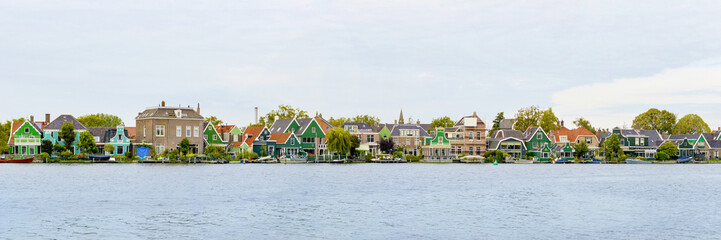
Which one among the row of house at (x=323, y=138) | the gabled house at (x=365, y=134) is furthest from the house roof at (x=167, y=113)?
the gabled house at (x=365, y=134)

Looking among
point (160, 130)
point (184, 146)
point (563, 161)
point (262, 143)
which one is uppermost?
point (160, 130)

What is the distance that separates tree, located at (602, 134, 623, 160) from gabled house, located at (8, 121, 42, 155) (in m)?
88.1

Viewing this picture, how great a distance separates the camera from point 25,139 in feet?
306

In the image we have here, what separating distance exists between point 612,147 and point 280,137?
55993mm

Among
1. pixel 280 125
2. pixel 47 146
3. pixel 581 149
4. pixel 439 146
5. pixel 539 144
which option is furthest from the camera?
pixel 539 144

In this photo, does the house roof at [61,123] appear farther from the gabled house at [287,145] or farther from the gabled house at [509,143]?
the gabled house at [509,143]

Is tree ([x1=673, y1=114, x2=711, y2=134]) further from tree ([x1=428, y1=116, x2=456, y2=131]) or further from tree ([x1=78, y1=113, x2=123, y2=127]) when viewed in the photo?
tree ([x1=78, y1=113, x2=123, y2=127])

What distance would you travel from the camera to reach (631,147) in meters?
125

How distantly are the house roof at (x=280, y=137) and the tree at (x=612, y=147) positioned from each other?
5409 centimetres

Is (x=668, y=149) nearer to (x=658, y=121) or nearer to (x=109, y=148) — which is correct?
(x=658, y=121)

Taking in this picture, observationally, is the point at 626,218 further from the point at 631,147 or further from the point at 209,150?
the point at 631,147

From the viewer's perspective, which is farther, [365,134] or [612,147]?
[612,147]

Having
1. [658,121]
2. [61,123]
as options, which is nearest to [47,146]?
[61,123]

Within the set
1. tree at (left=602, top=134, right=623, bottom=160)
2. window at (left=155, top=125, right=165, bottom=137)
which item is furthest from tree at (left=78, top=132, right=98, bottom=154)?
tree at (left=602, top=134, right=623, bottom=160)
